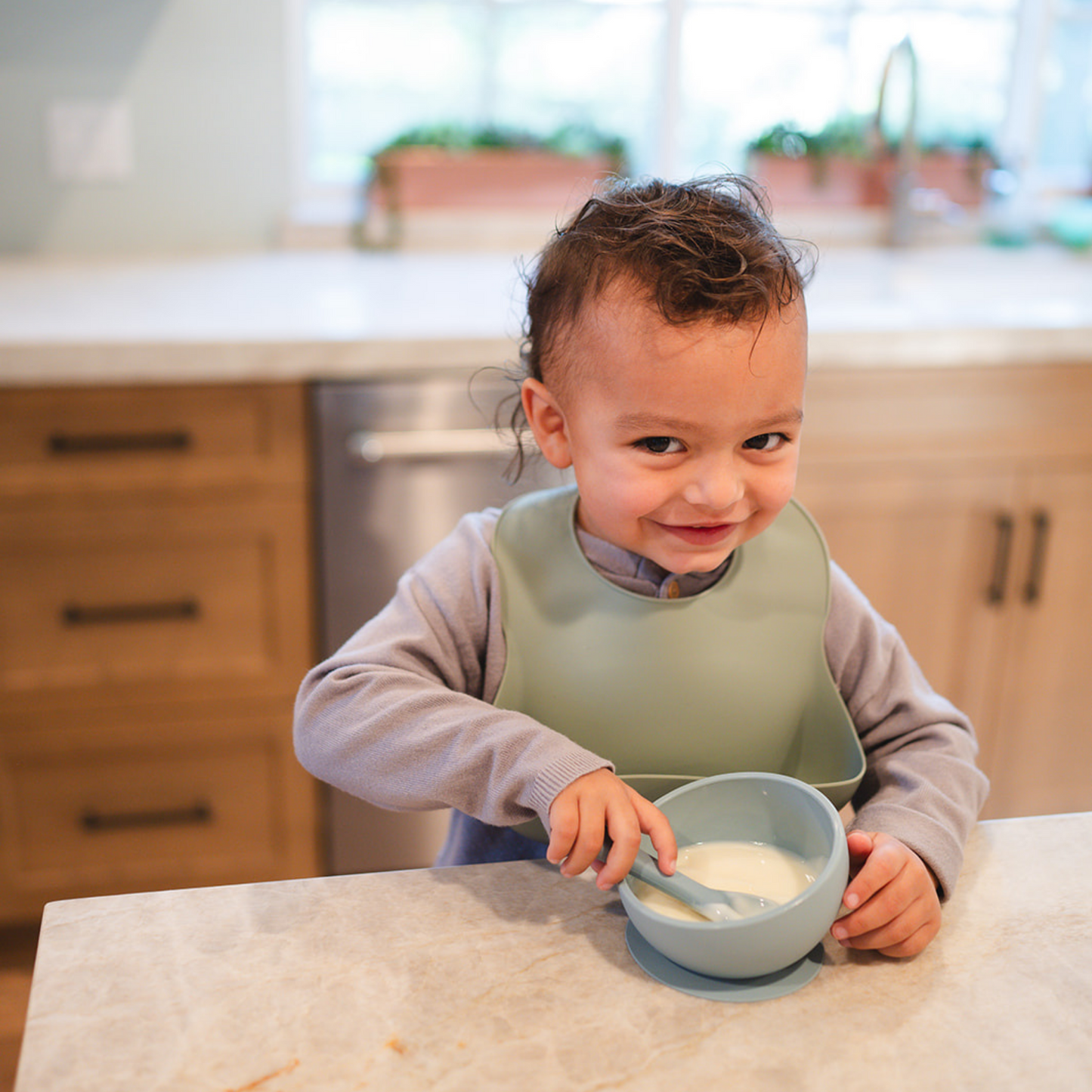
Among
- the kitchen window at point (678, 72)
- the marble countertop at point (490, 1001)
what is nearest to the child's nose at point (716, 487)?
the marble countertop at point (490, 1001)

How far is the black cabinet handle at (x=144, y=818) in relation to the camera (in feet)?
5.38

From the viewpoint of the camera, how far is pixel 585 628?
853mm

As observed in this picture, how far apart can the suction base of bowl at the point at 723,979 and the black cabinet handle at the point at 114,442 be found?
109cm

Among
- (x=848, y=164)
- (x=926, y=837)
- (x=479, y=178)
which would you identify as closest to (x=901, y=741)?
(x=926, y=837)

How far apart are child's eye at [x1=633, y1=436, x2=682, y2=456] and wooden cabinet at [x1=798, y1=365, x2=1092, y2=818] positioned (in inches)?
36.7

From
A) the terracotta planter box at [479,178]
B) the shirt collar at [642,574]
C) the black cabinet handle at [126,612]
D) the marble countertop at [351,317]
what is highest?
the terracotta planter box at [479,178]

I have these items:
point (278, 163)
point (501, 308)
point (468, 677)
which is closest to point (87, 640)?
point (501, 308)

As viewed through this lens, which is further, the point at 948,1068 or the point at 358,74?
the point at 358,74

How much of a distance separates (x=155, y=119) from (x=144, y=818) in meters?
1.24

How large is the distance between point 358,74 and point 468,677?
1729 mm

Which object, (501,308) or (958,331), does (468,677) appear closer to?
(501,308)

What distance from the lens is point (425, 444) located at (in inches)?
60.4

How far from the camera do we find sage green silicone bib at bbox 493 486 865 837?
848mm

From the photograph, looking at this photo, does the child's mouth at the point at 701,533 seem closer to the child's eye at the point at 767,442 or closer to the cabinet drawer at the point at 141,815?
the child's eye at the point at 767,442
